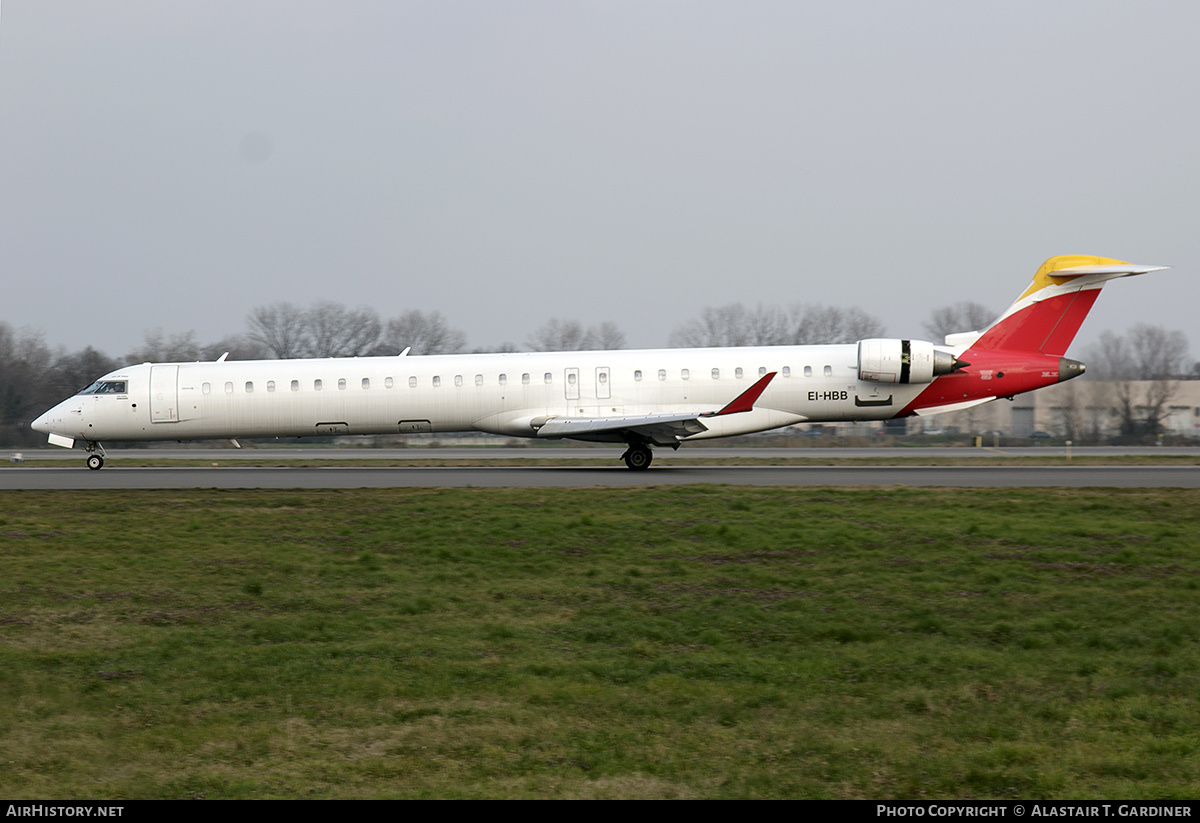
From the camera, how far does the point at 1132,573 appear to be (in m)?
11.0

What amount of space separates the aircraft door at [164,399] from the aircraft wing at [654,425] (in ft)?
33.1

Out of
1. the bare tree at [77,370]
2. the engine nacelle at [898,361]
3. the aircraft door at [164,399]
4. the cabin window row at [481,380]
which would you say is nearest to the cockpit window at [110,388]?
the aircraft door at [164,399]

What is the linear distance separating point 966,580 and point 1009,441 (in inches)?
1621

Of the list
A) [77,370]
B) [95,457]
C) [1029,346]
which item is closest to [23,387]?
[77,370]

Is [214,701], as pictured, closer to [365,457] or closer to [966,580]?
[966,580]

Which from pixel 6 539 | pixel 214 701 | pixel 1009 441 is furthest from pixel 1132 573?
pixel 1009 441

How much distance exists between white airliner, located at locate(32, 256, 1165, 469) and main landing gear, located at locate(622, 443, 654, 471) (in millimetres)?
36

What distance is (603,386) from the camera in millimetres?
25531

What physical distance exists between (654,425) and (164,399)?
13.4m

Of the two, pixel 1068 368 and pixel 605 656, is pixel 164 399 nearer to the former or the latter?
pixel 605 656

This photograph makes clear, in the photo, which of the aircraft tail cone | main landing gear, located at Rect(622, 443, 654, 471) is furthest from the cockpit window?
the aircraft tail cone

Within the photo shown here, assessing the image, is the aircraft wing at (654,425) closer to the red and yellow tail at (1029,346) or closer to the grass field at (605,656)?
the red and yellow tail at (1029,346)

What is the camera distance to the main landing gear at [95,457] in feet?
89.7

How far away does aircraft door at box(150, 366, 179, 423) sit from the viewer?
26.8 meters
